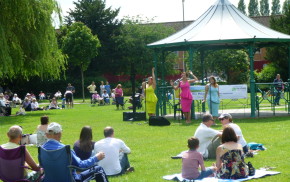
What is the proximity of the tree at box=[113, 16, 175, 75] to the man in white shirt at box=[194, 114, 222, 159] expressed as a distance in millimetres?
49966

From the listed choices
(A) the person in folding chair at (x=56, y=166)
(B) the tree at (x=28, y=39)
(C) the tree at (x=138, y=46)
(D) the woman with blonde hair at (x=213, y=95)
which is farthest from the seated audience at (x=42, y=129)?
(C) the tree at (x=138, y=46)

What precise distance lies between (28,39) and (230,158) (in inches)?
792

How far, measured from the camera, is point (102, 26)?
2544 inches

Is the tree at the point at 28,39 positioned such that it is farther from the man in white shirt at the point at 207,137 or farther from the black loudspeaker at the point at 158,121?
the man in white shirt at the point at 207,137

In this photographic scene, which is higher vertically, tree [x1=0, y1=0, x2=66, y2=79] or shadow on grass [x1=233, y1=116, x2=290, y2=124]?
tree [x1=0, y1=0, x2=66, y2=79]

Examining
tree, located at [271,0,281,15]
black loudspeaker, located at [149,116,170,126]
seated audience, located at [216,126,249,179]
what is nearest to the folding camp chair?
seated audience, located at [216,126,249,179]

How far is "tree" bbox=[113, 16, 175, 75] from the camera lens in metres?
62.8

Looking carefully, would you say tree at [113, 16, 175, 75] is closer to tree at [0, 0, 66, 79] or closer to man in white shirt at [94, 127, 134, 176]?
tree at [0, 0, 66, 79]

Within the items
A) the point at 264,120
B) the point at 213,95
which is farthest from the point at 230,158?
the point at 264,120

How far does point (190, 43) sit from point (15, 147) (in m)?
14.8

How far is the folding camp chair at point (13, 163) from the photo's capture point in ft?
26.8

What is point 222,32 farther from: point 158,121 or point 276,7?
point 276,7

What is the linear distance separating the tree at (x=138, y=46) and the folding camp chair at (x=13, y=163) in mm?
53779

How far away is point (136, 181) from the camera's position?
990 cm
